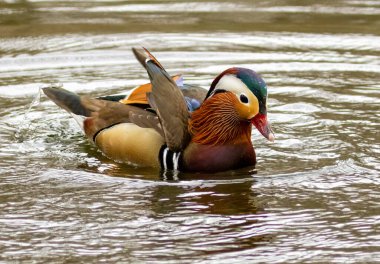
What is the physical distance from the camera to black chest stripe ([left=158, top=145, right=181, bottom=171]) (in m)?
7.52

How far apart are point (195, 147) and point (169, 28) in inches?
194

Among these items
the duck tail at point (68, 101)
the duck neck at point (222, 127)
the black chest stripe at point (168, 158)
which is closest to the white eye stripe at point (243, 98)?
the duck neck at point (222, 127)

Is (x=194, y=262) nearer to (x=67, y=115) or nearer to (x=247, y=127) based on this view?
(x=247, y=127)

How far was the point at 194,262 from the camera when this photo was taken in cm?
567

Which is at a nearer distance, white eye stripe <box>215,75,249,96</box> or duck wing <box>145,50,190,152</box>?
white eye stripe <box>215,75,249,96</box>

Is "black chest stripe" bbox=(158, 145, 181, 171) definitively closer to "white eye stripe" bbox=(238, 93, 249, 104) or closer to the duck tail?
"white eye stripe" bbox=(238, 93, 249, 104)

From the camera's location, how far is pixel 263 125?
23.9ft

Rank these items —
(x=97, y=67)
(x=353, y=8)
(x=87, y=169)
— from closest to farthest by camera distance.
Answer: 1. (x=87, y=169)
2. (x=97, y=67)
3. (x=353, y=8)

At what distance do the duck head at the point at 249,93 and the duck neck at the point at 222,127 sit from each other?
69 mm

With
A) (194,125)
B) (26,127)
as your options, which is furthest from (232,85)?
(26,127)

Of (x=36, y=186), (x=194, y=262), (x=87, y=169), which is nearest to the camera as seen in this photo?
(x=194, y=262)

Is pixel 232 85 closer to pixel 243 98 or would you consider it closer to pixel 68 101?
pixel 243 98

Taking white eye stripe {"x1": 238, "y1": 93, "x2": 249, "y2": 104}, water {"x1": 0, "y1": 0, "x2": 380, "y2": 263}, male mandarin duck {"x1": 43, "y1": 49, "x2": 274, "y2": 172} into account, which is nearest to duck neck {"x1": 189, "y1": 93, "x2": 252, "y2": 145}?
male mandarin duck {"x1": 43, "y1": 49, "x2": 274, "y2": 172}

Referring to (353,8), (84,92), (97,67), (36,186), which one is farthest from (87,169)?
(353,8)
